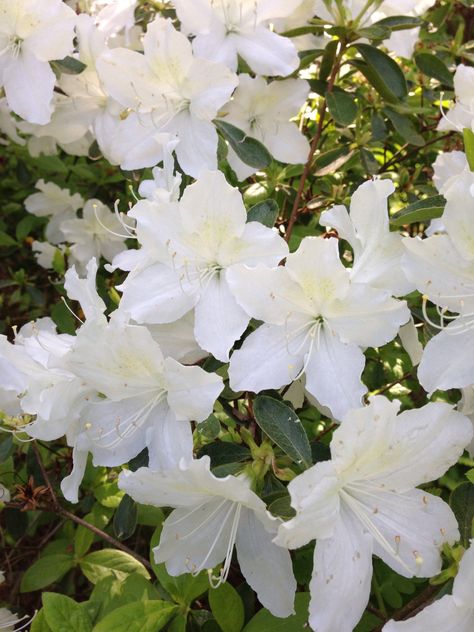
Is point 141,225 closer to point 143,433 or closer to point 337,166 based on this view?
point 143,433

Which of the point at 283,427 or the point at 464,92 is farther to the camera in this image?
the point at 464,92

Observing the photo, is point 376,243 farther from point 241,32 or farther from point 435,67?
point 435,67

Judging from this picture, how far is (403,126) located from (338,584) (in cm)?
117

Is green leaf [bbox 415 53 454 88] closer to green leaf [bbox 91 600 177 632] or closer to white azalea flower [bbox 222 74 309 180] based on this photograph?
white azalea flower [bbox 222 74 309 180]

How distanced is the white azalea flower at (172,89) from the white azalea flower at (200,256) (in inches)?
13.1

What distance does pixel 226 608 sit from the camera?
1.16 m

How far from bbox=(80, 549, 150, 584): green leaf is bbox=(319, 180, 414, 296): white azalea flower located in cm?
72

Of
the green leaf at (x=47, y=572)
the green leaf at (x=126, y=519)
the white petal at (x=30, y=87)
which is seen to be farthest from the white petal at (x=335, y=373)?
the white petal at (x=30, y=87)

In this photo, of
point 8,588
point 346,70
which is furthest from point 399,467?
point 346,70

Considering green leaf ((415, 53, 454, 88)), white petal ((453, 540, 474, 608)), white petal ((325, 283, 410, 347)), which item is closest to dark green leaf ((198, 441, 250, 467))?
white petal ((325, 283, 410, 347))

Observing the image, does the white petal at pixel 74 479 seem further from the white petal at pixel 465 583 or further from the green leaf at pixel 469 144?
the green leaf at pixel 469 144

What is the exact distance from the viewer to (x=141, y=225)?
1.14 meters

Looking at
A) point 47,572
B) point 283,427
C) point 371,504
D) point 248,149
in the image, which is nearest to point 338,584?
point 371,504

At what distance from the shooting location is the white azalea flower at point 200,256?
1105 millimetres
